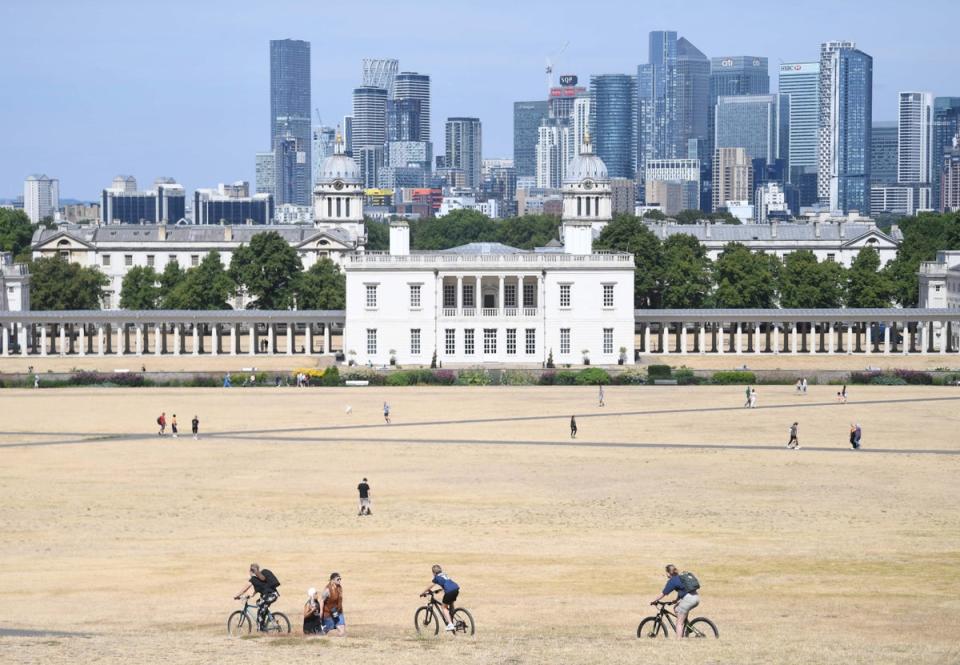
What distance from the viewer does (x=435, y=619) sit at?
36.8m

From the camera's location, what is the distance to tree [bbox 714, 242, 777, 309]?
406 feet

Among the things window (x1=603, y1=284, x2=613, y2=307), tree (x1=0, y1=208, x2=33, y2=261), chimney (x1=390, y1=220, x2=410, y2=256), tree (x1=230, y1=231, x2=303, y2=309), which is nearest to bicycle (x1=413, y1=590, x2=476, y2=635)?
window (x1=603, y1=284, x2=613, y2=307)

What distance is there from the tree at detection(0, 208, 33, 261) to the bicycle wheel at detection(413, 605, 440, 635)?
124m

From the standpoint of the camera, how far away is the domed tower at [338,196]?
173500mm

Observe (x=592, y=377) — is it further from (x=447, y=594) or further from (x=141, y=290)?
(x=447, y=594)

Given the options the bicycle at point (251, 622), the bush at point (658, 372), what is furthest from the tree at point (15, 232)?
the bicycle at point (251, 622)

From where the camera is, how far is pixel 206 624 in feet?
125

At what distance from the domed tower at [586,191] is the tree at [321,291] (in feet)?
154

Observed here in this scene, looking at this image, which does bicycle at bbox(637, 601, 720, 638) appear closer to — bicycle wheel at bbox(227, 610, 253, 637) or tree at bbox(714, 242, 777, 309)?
bicycle wheel at bbox(227, 610, 253, 637)

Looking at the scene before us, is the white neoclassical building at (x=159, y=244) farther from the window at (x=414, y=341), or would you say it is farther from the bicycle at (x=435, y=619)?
the bicycle at (x=435, y=619)

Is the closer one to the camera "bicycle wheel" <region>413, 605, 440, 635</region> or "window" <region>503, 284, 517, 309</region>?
"bicycle wheel" <region>413, 605, 440, 635</region>

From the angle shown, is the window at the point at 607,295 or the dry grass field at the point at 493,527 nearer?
the dry grass field at the point at 493,527

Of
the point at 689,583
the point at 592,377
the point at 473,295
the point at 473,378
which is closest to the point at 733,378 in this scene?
the point at 592,377

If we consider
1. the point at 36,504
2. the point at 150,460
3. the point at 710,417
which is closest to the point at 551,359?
the point at 710,417
